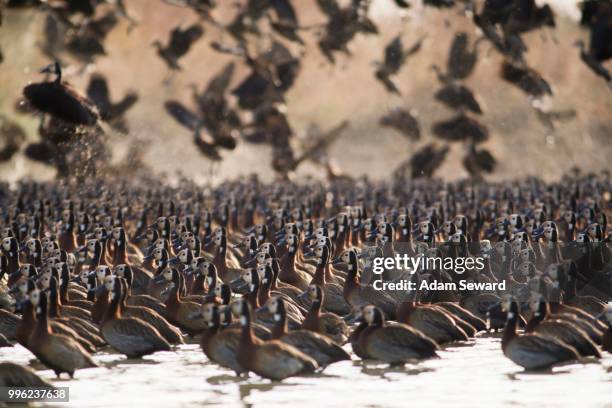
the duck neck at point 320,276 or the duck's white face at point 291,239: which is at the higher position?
the duck's white face at point 291,239

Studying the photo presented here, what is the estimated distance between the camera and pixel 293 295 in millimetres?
22781

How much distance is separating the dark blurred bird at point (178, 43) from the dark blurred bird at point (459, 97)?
11.1 meters

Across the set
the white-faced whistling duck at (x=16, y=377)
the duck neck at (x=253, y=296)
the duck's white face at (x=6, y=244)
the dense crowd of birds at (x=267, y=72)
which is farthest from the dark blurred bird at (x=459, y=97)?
the white-faced whistling duck at (x=16, y=377)

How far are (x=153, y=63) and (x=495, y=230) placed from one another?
282ft

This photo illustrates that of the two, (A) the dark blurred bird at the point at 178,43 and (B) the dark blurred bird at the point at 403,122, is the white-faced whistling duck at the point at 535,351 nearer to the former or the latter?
(A) the dark blurred bird at the point at 178,43

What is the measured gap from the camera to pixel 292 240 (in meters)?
25.9

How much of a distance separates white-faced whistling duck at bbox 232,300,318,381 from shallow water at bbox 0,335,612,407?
0.22m

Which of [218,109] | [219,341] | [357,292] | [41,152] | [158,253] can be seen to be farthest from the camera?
[218,109]

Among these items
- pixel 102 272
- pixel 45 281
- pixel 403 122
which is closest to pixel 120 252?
pixel 102 272

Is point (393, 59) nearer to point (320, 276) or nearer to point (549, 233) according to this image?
point (549, 233)

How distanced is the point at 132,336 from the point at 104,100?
118ft

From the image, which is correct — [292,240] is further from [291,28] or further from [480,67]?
[480,67]

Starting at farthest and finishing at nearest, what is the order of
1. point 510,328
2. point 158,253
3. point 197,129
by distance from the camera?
point 197,129 < point 158,253 < point 510,328

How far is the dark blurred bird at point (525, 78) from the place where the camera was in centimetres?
4997
